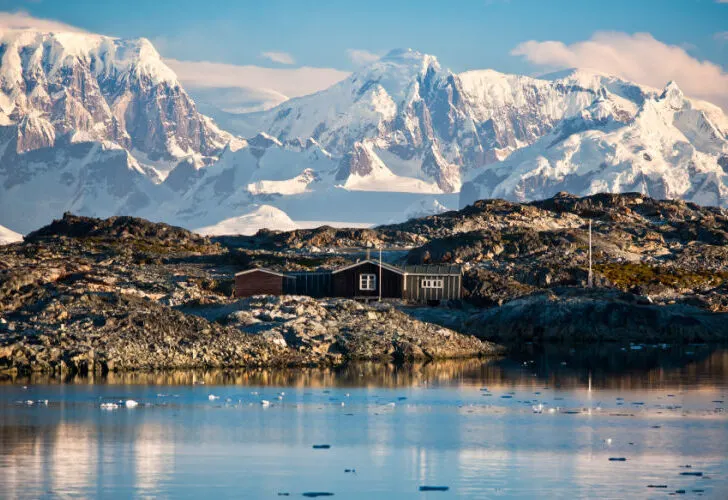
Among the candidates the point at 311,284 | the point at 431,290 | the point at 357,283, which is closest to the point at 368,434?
the point at 357,283

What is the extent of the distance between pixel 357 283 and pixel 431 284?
4.71 metres

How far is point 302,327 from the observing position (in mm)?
60500

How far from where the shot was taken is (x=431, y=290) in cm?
8444

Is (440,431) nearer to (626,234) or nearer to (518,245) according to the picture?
(518,245)

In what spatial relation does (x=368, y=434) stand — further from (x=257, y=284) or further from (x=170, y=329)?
(x=257, y=284)

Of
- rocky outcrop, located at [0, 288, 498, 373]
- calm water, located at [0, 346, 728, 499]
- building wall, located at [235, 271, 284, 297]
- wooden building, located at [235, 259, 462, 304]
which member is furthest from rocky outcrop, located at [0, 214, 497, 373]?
wooden building, located at [235, 259, 462, 304]

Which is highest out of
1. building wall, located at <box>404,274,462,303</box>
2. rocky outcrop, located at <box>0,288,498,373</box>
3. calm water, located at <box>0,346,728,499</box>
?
building wall, located at <box>404,274,462,303</box>

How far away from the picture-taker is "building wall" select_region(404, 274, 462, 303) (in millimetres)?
83188

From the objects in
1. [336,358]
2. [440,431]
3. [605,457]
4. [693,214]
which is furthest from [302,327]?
[693,214]

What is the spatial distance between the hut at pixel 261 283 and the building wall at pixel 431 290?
7494mm

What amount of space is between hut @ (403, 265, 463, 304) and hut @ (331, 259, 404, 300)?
0.64 metres

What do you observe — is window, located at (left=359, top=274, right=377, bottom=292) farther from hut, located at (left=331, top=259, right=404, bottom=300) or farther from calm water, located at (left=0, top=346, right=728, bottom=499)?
calm water, located at (left=0, top=346, right=728, bottom=499)

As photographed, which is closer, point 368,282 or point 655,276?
point 368,282

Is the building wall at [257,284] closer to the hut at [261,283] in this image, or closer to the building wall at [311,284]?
the hut at [261,283]
